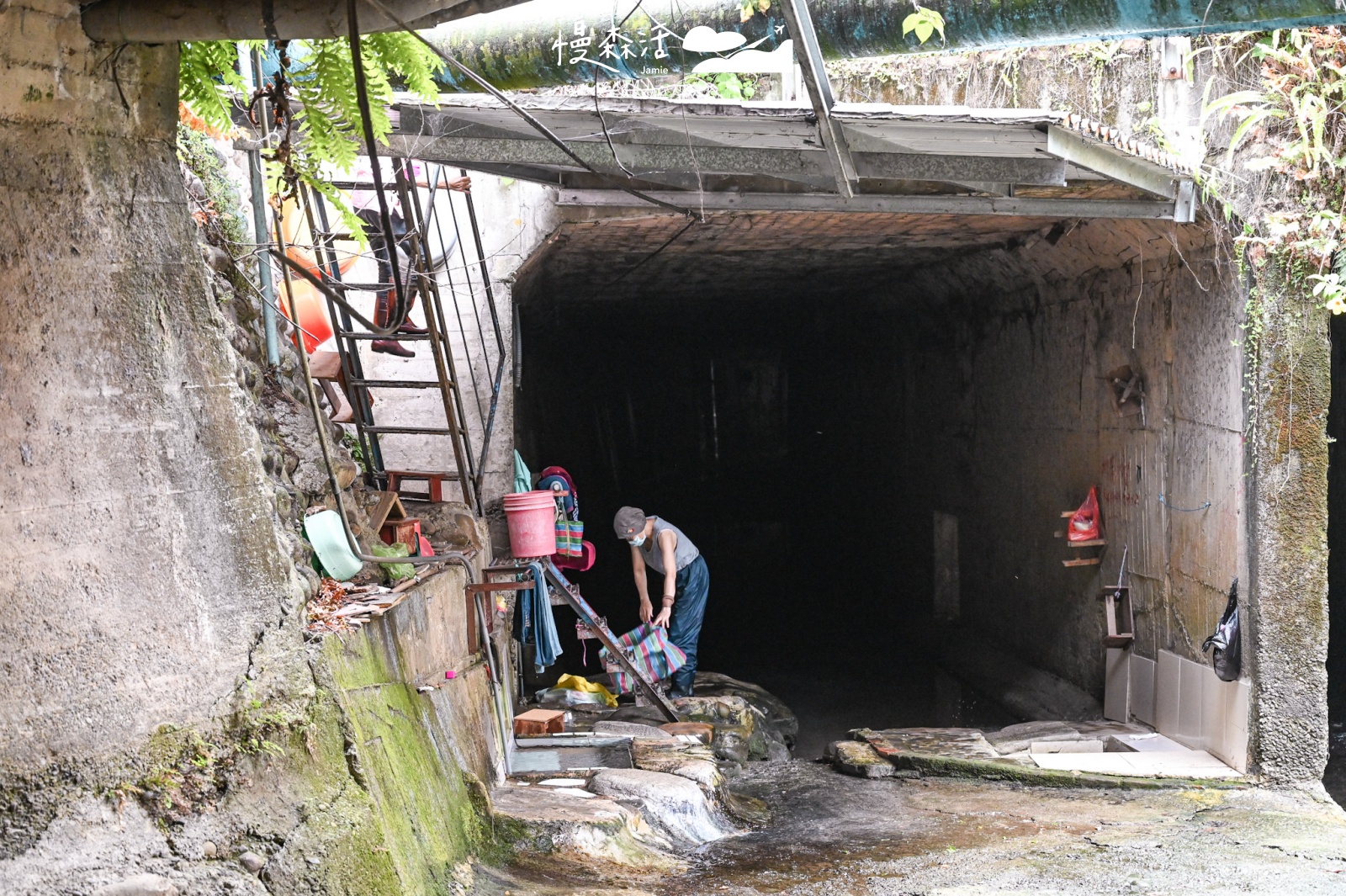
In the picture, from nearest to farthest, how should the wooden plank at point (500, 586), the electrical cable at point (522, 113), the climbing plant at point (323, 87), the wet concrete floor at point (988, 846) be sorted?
the electrical cable at point (522, 113)
the climbing plant at point (323, 87)
the wet concrete floor at point (988, 846)
the wooden plank at point (500, 586)

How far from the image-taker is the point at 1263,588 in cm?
696

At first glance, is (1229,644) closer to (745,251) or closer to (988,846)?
(988,846)

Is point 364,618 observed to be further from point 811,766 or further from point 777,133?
point 811,766

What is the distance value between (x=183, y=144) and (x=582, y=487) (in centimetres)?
1121

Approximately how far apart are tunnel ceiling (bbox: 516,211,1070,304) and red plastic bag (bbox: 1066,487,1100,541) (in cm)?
220

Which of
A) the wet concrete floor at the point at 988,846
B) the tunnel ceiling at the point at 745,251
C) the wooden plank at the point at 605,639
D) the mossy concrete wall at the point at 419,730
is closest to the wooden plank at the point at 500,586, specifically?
the mossy concrete wall at the point at 419,730

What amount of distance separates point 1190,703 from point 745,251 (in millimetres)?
4962

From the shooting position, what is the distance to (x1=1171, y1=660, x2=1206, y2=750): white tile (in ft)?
25.0

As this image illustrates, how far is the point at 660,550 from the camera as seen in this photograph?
9.72m

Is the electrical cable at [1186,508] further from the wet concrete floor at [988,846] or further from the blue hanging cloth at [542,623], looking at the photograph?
the blue hanging cloth at [542,623]

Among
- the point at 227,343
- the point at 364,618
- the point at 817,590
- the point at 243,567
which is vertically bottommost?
the point at 817,590

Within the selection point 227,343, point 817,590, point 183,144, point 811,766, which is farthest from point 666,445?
point 227,343

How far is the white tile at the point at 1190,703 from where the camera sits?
300 inches

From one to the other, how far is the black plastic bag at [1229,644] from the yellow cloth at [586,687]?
438 cm
